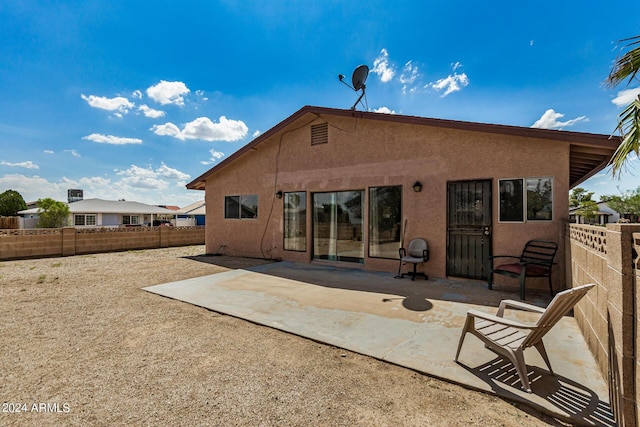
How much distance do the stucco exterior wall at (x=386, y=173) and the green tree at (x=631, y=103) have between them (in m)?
2.13

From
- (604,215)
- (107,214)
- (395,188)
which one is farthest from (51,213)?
(604,215)

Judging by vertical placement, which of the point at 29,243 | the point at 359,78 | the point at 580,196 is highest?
the point at 359,78

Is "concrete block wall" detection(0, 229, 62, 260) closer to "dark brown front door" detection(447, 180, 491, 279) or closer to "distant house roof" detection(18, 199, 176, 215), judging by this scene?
"dark brown front door" detection(447, 180, 491, 279)

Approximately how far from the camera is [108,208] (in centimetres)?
3497

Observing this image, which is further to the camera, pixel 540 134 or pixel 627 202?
pixel 627 202

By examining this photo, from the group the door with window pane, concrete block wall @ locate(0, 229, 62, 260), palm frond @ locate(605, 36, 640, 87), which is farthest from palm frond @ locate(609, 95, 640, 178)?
Result: concrete block wall @ locate(0, 229, 62, 260)

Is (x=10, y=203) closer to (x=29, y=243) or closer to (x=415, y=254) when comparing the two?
(x=29, y=243)

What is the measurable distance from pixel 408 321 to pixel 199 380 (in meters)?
2.92

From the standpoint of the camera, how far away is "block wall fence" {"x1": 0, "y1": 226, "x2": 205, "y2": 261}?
37.0 feet

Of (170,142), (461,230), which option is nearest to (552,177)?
(461,230)

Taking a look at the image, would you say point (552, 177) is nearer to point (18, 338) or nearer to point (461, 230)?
point (461, 230)

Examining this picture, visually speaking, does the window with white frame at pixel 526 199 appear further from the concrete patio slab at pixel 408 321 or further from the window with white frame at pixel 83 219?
the window with white frame at pixel 83 219

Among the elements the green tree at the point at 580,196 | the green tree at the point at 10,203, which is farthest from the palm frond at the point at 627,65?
the green tree at the point at 10,203

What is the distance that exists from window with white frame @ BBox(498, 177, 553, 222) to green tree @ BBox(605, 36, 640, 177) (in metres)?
2.14
